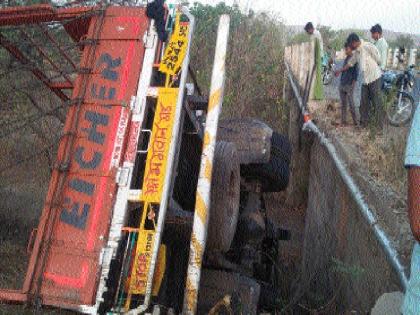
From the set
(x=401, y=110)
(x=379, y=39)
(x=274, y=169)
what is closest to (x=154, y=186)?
(x=274, y=169)

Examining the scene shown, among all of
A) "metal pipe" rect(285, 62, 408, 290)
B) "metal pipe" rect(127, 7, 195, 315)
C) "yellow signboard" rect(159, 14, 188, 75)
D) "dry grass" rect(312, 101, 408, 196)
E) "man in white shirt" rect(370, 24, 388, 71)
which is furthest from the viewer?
"man in white shirt" rect(370, 24, 388, 71)

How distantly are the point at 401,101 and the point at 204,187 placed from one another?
6257 mm

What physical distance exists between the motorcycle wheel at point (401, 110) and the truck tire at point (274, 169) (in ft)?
9.57

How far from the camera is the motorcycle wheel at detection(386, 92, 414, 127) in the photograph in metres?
7.93

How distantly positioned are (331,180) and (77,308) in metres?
4.65

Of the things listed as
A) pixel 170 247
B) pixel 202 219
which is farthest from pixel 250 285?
pixel 202 219

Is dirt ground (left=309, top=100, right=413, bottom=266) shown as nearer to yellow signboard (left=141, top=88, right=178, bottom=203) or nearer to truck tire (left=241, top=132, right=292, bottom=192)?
truck tire (left=241, top=132, right=292, bottom=192)

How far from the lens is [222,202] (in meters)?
3.77

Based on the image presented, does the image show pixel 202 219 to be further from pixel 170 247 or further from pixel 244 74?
pixel 244 74

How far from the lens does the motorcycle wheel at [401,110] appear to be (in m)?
7.93

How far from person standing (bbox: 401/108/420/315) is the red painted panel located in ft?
Answer: 5.83

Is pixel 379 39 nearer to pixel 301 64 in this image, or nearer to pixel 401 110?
pixel 401 110

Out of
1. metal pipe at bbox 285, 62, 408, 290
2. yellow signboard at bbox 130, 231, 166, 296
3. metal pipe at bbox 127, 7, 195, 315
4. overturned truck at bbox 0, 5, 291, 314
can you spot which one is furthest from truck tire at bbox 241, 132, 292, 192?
yellow signboard at bbox 130, 231, 166, 296

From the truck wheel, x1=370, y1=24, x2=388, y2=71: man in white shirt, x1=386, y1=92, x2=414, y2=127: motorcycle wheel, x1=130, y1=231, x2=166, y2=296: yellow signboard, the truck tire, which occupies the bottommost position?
x1=130, y1=231, x2=166, y2=296: yellow signboard
